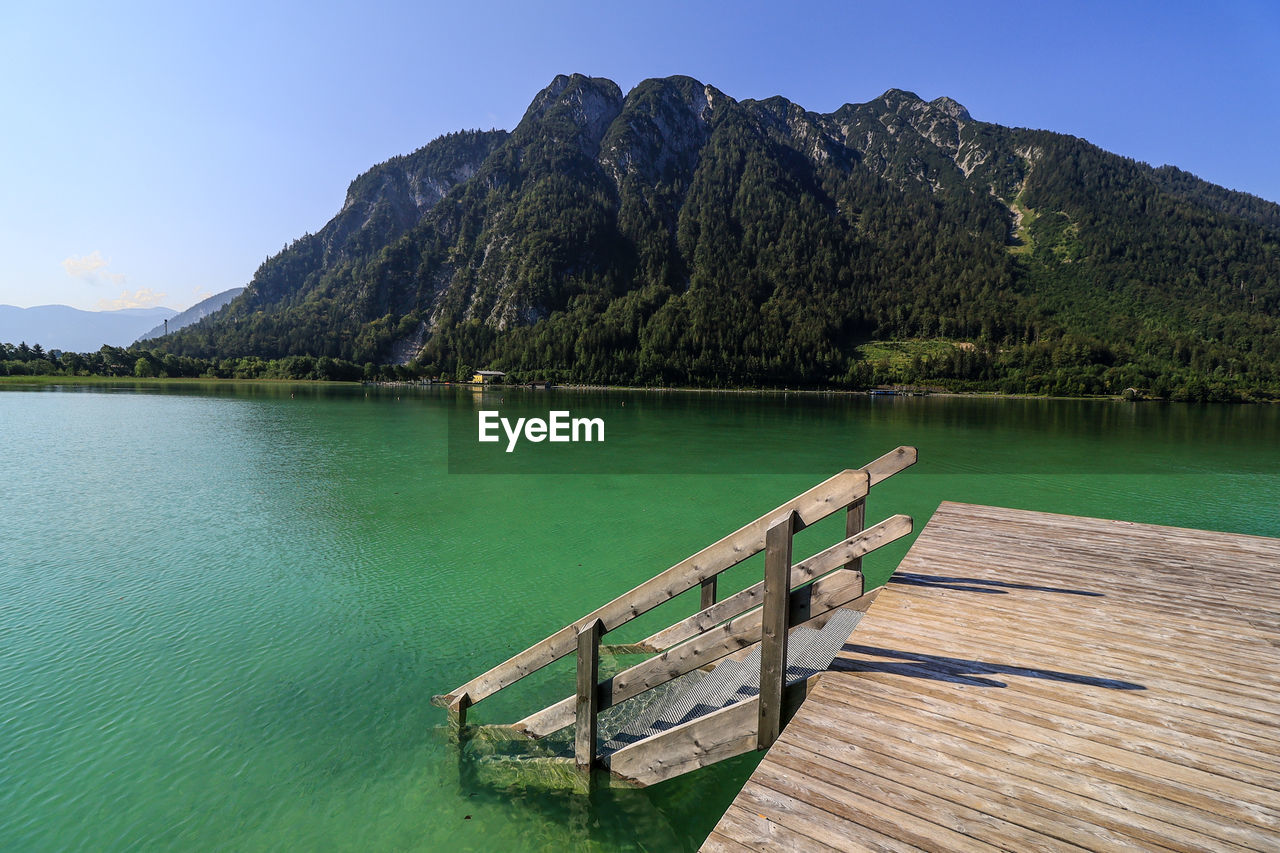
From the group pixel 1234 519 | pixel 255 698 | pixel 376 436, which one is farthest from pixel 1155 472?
pixel 376 436

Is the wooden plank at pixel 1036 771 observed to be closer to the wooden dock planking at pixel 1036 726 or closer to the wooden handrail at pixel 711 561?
the wooden dock planking at pixel 1036 726

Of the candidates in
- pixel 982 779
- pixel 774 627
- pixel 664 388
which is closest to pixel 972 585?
pixel 774 627

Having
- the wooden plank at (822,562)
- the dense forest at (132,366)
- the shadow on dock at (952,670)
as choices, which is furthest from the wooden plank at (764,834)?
the dense forest at (132,366)

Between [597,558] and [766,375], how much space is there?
184640 millimetres

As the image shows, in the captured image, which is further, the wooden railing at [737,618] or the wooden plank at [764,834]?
the wooden railing at [737,618]

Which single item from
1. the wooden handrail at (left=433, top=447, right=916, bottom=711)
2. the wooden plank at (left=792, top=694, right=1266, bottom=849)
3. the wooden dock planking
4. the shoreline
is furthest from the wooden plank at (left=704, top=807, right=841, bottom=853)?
the shoreline

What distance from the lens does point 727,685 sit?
6.77 meters

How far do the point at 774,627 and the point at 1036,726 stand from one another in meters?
2.02

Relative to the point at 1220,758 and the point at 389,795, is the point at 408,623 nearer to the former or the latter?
the point at 389,795

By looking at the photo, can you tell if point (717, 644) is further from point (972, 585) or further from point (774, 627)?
point (972, 585)

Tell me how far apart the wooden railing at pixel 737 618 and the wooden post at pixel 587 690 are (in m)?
0.01

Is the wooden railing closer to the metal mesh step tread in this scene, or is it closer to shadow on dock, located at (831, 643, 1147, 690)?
shadow on dock, located at (831, 643, 1147, 690)

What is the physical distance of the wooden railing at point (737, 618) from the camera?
466 cm

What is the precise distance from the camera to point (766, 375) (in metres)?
193
